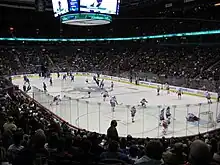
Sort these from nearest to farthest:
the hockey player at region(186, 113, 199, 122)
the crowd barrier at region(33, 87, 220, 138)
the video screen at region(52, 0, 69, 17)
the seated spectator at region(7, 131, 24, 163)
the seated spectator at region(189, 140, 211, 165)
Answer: the seated spectator at region(189, 140, 211, 165) → the seated spectator at region(7, 131, 24, 163) → the crowd barrier at region(33, 87, 220, 138) → the hockey player at region(186, 113, 199, 122) → the video screen at region(52, 0, 69, 17)

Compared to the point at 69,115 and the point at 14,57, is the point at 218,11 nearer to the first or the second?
the point at 69,115

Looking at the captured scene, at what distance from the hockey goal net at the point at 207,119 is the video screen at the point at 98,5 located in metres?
7.82

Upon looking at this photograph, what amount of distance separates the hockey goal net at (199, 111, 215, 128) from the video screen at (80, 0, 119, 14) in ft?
25.7

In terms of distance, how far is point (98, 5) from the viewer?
16.6m

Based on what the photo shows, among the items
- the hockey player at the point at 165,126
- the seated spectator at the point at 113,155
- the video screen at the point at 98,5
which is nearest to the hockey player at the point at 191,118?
the hockey player at the point at 165,126

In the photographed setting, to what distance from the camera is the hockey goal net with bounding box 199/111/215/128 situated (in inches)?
531

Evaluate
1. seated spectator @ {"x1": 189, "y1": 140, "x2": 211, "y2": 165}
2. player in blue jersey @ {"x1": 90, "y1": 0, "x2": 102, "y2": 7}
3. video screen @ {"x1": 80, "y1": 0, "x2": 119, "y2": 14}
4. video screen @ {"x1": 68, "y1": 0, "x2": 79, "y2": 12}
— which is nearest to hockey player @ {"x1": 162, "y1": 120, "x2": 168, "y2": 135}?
video screen @ {"x1": 80, "y1": 0, "x2": 119, "y2": 14}

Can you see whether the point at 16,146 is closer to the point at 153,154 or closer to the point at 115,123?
the point at 153,154

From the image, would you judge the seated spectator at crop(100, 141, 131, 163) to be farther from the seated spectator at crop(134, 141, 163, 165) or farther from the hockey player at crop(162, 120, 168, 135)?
the hockey player at crop(162, 120, 168, 135)

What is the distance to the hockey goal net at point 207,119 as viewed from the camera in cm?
1350

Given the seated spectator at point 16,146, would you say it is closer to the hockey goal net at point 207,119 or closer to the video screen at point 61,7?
the hockey goal net at point 207,119

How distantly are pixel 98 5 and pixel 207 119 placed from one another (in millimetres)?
8532

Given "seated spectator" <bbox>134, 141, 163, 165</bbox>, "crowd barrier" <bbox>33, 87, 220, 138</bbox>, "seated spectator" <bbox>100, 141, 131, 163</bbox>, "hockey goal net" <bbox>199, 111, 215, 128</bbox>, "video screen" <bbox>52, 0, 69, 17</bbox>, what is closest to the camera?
"seated spectator" <bbox>134, 141, 163, 165</bbox>

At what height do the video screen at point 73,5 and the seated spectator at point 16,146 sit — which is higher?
the video screen at point 73,5
